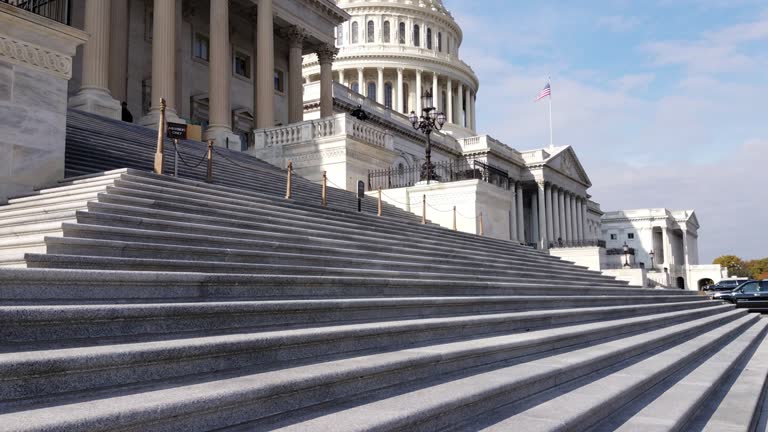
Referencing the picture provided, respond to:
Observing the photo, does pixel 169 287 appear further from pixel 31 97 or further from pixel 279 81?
pixel 279 81

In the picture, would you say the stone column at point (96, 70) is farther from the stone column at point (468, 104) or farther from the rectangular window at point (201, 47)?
the stone column at point (468, 104)

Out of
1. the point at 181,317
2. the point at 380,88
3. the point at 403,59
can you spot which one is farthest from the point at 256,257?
the point at 403,59

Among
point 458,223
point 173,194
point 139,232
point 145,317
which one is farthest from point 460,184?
point 145,317

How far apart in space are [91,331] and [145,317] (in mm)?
414

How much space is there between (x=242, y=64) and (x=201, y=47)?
3567 mm

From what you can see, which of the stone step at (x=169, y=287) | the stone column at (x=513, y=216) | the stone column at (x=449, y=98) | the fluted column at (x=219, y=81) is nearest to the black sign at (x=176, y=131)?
the stone step at (x=169, y=287)

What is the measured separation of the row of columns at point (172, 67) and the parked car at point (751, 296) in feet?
70.5

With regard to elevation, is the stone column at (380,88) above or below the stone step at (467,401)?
above

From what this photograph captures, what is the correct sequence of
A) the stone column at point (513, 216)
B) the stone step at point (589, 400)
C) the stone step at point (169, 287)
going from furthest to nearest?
the stone column at point (513, 216)
the stone step at point (589, 400)
the stone step at point (169, 287)

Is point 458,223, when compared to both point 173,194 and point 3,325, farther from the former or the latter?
point 3,325

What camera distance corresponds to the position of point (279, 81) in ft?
127

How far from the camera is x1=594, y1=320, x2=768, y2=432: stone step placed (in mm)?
5582

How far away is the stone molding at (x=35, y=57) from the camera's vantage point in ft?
32.7

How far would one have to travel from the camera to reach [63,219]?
283 inches
